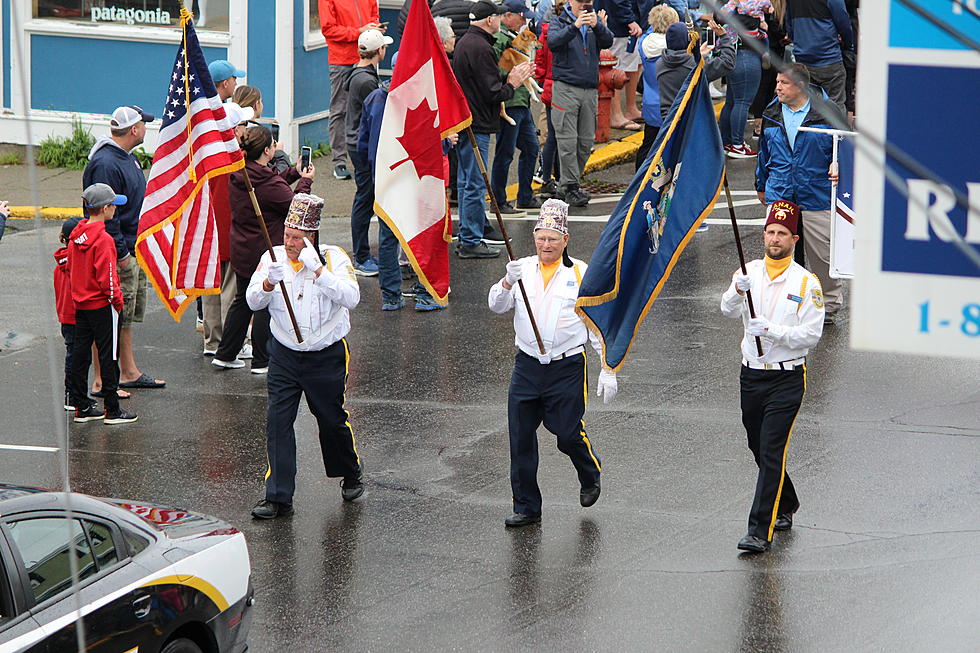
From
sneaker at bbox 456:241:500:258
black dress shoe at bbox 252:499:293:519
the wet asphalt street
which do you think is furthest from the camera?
sneaker at bbox 456:241:500:258

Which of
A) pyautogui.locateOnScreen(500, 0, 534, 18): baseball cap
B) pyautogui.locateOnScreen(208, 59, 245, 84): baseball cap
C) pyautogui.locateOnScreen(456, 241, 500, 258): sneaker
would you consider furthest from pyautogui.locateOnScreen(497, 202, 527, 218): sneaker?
pyautogui.locateOnScreen(208, 59, 245, 84): baseball cap

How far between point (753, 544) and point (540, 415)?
1487 mm

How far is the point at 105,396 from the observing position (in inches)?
424

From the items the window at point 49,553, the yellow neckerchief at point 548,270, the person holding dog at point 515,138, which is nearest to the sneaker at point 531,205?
the person holding dog at point 515,138

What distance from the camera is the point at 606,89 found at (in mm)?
20453

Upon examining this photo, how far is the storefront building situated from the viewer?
18.2 m

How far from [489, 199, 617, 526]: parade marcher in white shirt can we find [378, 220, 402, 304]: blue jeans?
14.0 feet

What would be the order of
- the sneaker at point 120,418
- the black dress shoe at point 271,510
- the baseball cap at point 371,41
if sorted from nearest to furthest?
the black dress shoe at point 271,510 < the sneaker at point 120,418 < the baseball cap at point 371,41

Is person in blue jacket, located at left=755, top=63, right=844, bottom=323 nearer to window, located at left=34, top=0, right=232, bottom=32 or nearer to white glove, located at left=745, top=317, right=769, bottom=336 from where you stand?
white glove, located at left=745, top=317, right=769, bottom=336

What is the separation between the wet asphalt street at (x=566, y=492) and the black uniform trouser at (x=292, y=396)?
325 millimetres

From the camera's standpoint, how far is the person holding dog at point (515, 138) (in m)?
15.9

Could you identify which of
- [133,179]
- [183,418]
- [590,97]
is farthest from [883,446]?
[590,97]

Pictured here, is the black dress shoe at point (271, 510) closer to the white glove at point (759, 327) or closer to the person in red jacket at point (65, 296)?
the person in red jacket at point (65, 296)

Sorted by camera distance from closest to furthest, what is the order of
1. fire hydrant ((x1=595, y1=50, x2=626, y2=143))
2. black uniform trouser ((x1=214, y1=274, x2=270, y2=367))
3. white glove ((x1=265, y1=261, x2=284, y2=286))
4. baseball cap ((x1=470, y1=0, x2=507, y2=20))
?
white glove ((x1=265, y1=261, x2=284, y2=286))
black uniform trouser ((x1=214, y1=274, x2=270, y2=367))
baseball cap ((x1=470, y1=0, x2=507, y2=20))
fire hydrant ((x1=595, y1=50, x2=626, y2=143))
